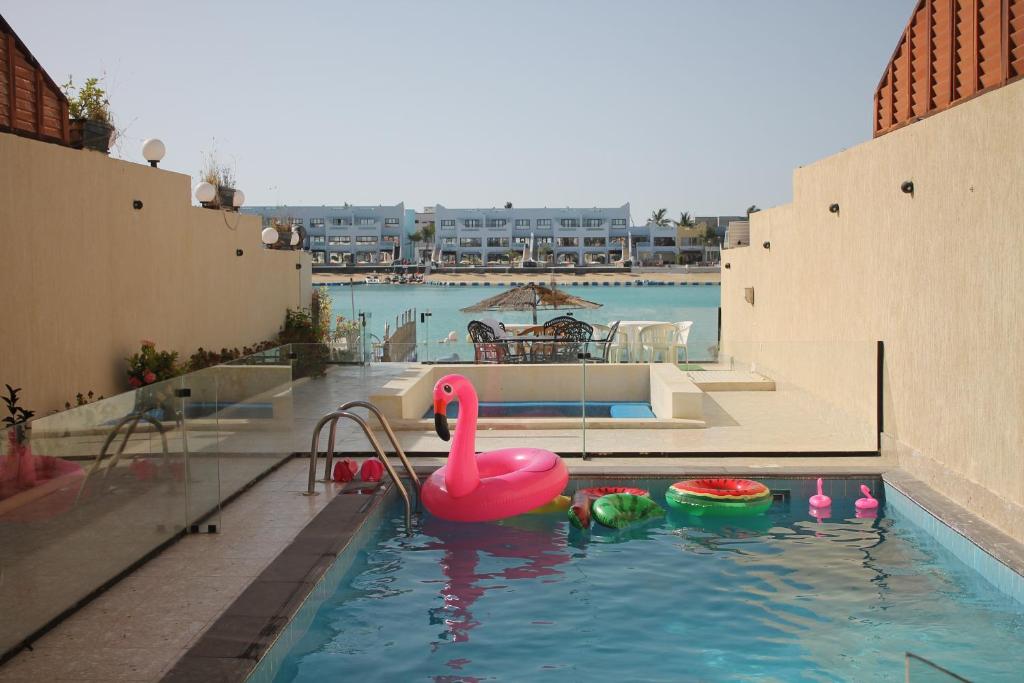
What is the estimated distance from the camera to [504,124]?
106 ft

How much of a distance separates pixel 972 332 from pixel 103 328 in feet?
29.8

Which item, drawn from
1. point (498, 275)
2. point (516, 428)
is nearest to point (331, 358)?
point (516, 428)

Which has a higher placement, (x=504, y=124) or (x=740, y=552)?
(x=504, y=124)

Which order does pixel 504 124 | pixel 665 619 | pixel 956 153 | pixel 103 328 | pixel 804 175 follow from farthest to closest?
pixel 504 124
pixel 804 175
pixel 103 328
pixel 956 153
pixel 665 619

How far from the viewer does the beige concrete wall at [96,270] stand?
9711mm

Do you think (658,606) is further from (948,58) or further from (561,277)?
(561,277)

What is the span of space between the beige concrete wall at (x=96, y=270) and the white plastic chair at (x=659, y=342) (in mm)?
6777

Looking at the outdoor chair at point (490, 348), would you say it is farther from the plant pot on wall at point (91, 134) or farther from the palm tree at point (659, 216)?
the palm tree at point (659, 216)

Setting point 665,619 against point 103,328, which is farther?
point 103,328

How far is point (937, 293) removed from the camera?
8719 millimetres

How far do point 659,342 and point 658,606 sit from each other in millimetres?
10432

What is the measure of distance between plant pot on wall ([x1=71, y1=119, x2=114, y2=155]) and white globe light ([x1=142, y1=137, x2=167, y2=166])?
1273 millimetres

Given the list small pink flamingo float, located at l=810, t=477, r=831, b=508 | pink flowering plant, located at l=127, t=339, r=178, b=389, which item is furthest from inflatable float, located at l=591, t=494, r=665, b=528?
pink flowering plant, located at l=127, t=339, r=178, b=389

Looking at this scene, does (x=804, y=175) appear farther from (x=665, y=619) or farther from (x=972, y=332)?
(x=665, y=619)
